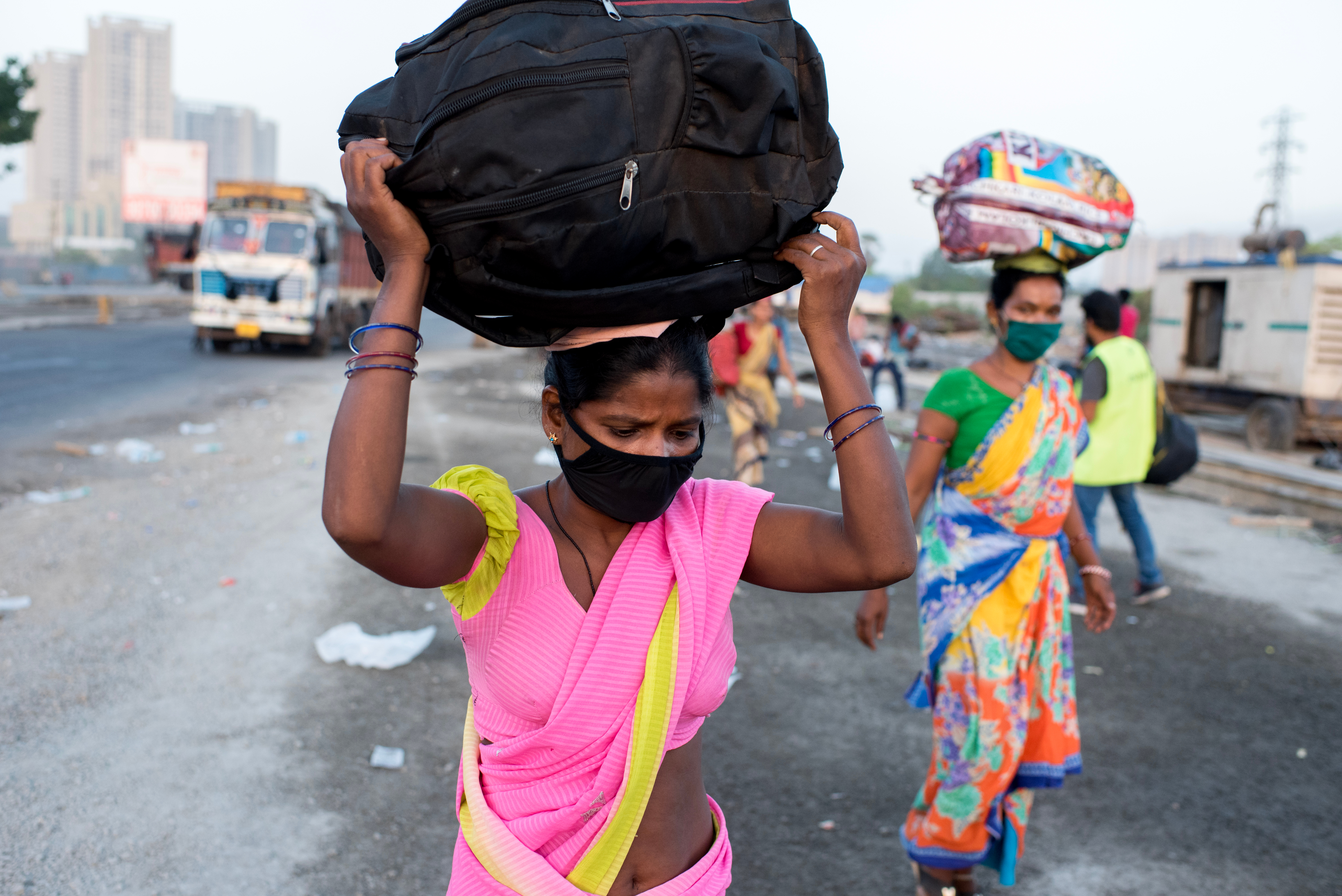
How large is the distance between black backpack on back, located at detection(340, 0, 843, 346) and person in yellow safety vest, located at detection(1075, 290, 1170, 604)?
16.9 feet

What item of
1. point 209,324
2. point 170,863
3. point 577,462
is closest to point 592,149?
point 577,462

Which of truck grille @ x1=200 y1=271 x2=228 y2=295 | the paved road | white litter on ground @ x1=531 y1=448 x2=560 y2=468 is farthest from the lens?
truck grille @ x1=200 y1=271 x2=228 y2=295

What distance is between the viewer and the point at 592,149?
1.25m

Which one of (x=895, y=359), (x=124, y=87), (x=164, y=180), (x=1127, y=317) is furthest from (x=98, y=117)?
(x=1127, y=317)

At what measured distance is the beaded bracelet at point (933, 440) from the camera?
3.05 metres

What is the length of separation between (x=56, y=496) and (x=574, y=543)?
21.4 feet

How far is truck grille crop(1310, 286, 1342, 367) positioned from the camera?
12.2 m

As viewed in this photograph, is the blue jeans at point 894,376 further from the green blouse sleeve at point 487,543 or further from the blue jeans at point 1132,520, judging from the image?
the green blouse sleeve at point 487,543

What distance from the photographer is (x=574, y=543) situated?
5.43ft

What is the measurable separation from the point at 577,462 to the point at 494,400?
12.2 meters

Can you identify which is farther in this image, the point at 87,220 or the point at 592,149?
the point at 87,220

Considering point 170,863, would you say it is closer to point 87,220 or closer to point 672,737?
point 672,737

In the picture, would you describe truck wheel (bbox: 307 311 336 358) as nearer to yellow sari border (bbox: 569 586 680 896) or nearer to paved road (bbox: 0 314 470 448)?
paved road (bbox: 0 314 470 448)

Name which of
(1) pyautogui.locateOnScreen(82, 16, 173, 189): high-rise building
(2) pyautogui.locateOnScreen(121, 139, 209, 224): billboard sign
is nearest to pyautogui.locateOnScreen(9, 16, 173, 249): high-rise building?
(1) pyautogui.locateOnScreen(82, 16, 173, 189): high-rise building
